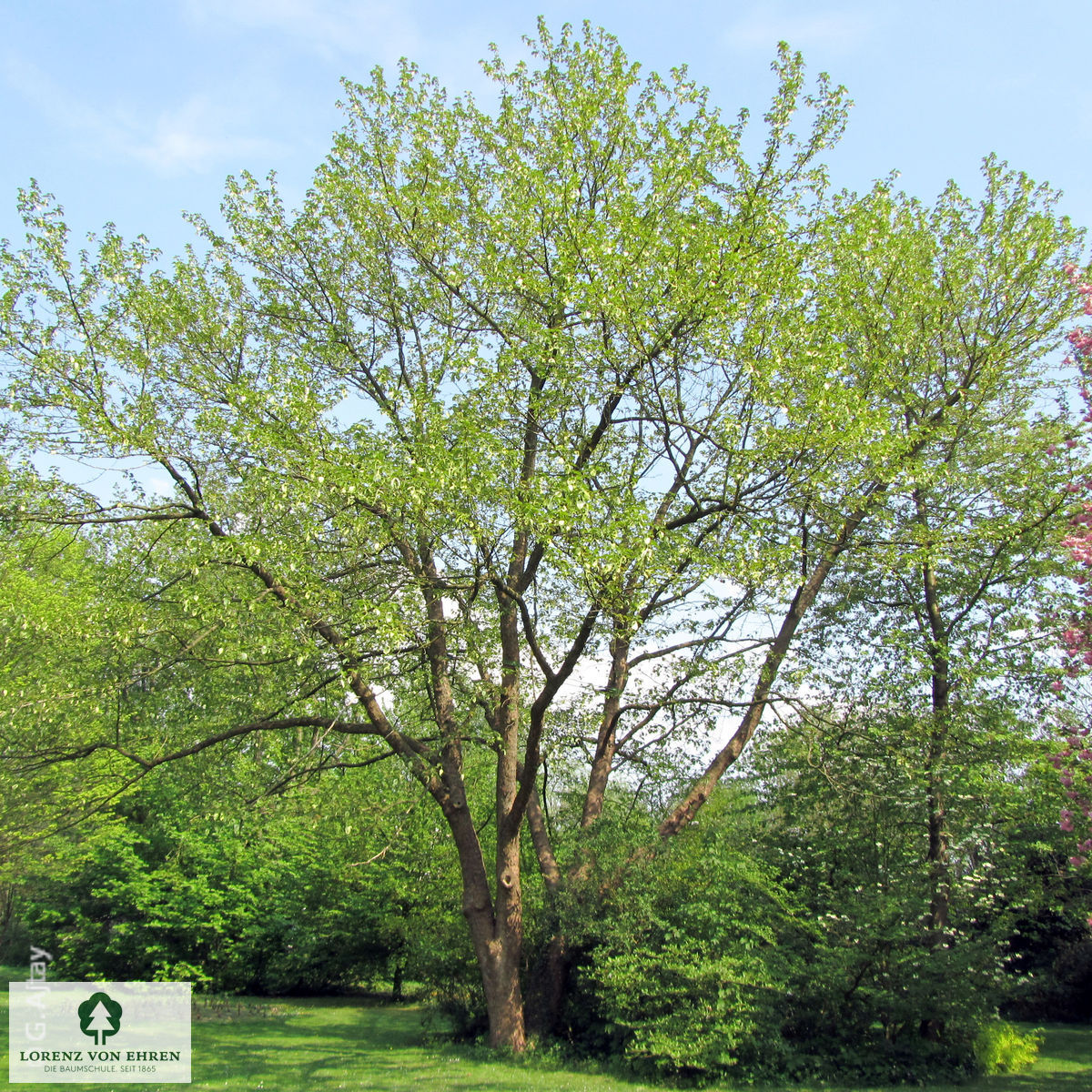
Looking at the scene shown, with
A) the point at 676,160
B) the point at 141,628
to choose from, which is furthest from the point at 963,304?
the point at 141,628

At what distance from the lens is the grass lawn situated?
9.92 meters

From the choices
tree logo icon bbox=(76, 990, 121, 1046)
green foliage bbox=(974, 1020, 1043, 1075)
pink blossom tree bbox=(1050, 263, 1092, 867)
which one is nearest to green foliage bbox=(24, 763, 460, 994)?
tree logo icon bbox=(76, 990, 121, 1046)

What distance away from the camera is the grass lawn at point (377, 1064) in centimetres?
992

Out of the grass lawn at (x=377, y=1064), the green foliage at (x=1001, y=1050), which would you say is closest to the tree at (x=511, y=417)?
the grass lawn at (x=377, y=1064)

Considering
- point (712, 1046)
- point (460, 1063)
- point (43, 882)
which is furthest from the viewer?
point (43, 882)

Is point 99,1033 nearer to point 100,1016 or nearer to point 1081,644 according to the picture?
point 100,1016

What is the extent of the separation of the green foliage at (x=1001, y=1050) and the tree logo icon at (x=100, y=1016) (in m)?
13.2

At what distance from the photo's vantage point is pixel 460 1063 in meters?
11.4

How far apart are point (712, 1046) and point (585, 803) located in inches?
166

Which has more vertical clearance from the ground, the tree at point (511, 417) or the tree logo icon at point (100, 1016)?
the tree at point (511, 417)

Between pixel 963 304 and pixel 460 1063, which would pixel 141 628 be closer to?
pixel 460 1063

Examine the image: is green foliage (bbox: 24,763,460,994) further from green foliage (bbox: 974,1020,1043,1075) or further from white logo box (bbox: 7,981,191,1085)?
green foliage (bbox: 974,1020,1043,1075)

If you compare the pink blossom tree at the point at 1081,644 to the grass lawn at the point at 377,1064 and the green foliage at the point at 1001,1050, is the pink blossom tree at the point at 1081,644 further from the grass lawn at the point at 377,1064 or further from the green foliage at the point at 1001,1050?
the green foliage at the point at 1001,1050

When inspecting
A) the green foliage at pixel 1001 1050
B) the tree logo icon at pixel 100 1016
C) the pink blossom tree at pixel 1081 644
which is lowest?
the green foliage at pixel 1001 1050
